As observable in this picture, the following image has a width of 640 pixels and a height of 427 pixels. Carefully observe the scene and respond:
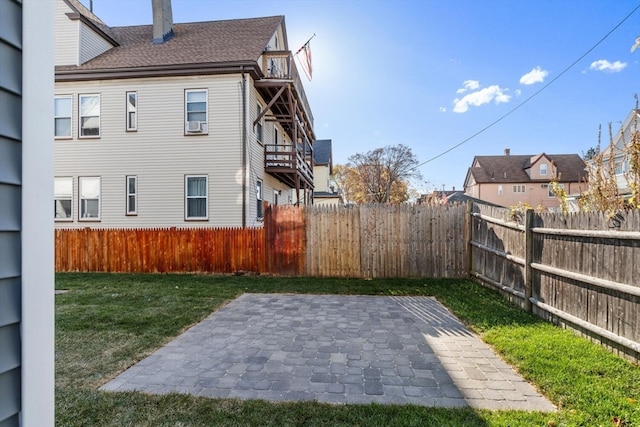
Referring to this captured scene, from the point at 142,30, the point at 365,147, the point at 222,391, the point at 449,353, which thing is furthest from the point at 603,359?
the point at 365,147

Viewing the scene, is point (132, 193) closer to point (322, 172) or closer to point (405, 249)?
point (405, 249)

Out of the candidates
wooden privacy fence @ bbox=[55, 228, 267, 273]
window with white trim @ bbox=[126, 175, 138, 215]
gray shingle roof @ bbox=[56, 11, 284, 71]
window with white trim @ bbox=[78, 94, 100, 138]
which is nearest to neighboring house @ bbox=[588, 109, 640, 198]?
wooden privacy fence @ bbox=[55, 228, 267, 273]

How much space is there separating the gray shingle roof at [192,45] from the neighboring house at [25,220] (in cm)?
1064

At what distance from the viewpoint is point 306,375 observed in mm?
3350

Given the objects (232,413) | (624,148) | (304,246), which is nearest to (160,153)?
(304,246)

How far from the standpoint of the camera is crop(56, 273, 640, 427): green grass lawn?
255 cm

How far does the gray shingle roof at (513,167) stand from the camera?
4106 cm

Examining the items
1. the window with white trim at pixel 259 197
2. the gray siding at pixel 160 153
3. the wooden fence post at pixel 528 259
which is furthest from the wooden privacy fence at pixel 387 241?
the window with white trim at pixel 259 197

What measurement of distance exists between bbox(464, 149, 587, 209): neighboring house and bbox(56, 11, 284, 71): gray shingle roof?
3743cm

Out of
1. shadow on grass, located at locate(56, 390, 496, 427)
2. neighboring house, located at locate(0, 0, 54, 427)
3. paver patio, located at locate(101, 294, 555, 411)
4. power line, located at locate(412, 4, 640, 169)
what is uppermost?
power line, located at locate(412, 4, 640, 169)

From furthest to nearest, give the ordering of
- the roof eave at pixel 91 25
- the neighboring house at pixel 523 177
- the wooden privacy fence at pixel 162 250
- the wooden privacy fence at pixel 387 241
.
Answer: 1. the neighboring house at pixel 523 177
2. the roof eave at pixel 91 25
3. the wooden privacy fence at pixel 162 250
4. the wooden privacy fence at pixel 387 241

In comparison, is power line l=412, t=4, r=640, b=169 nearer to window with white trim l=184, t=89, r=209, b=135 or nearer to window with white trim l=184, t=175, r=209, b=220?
window with white trim l=184, t=89, r=209, b=135

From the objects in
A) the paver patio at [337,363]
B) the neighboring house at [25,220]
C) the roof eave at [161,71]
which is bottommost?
the paver patio at [337,363]

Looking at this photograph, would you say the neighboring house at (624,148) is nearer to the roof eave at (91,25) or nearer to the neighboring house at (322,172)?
the roof eave at (91,25)
